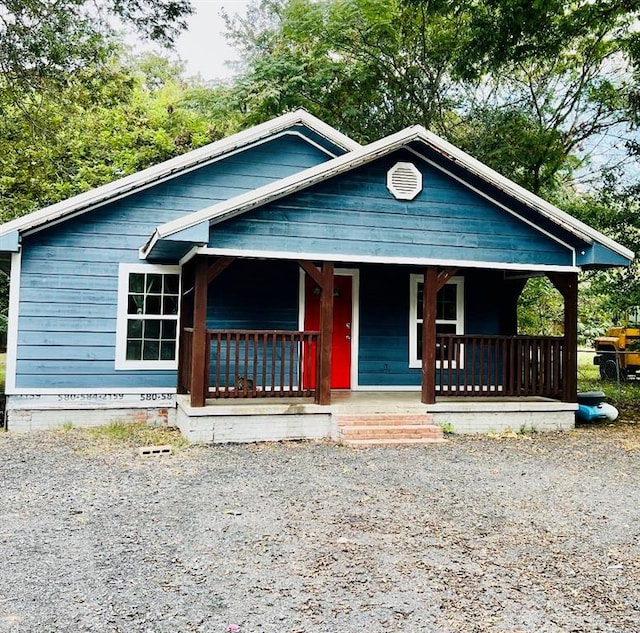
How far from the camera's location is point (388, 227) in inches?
340

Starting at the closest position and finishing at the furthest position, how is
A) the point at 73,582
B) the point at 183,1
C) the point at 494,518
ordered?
the point at 73,582, the point at 494,518, the point at 183,1

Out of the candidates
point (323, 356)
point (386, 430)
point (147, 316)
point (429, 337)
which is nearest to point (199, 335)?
point (323, 356)

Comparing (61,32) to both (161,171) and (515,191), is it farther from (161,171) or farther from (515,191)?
(515,191)

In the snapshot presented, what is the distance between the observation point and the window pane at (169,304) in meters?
9.58

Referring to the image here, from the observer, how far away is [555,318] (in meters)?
22.7

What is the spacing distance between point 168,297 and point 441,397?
4561 millimetres

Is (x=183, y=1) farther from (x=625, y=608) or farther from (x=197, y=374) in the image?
(x=625, y=608)

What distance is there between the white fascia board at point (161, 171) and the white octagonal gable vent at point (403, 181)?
7.16ft

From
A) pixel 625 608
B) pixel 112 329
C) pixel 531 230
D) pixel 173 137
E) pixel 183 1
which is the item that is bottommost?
pixel 625 608

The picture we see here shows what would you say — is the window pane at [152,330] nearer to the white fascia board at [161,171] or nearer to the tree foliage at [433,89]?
the white fascia board at [161,171]

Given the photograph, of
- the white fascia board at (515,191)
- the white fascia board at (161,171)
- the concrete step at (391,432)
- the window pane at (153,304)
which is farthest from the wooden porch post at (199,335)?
the white fascia board at (515,191)

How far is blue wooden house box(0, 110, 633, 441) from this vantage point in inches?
322

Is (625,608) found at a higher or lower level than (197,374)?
lower

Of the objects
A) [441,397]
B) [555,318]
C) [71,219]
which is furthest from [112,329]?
[555,318]
